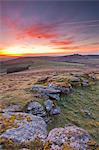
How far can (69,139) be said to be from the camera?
8.64 metres

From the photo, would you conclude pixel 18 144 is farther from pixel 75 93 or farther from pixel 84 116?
pixel 75 93

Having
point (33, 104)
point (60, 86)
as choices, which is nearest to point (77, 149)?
point (33, 104)

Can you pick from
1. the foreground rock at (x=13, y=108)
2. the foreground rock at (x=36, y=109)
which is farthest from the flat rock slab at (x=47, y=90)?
the foreground rock at (x=13, y=108)

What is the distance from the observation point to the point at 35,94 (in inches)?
747

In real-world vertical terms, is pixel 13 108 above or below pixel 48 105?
above

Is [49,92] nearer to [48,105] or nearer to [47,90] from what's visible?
[47,90]

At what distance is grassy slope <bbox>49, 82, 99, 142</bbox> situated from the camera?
55.1 feet

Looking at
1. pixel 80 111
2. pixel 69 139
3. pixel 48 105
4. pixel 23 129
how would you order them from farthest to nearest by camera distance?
pixel 80 111
pixel 48 105
pixel 23 129
pixel 69 139

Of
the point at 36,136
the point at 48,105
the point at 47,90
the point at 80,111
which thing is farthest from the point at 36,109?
the point at 36,136

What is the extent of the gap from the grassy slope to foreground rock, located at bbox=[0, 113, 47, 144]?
14.7ft

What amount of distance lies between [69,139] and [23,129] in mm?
2580

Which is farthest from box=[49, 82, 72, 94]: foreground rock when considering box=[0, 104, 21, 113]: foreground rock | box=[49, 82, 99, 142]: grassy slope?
box=[0, 104, 21, 113]: foreground rock

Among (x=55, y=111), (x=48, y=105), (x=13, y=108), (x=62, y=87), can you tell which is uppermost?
(x=62, y=87)

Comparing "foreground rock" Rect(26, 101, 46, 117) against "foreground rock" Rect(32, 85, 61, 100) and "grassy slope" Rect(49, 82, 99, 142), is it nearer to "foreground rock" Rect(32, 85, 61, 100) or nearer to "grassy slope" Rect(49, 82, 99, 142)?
"grassy slope" Rect(49, 82, 99, 142)
